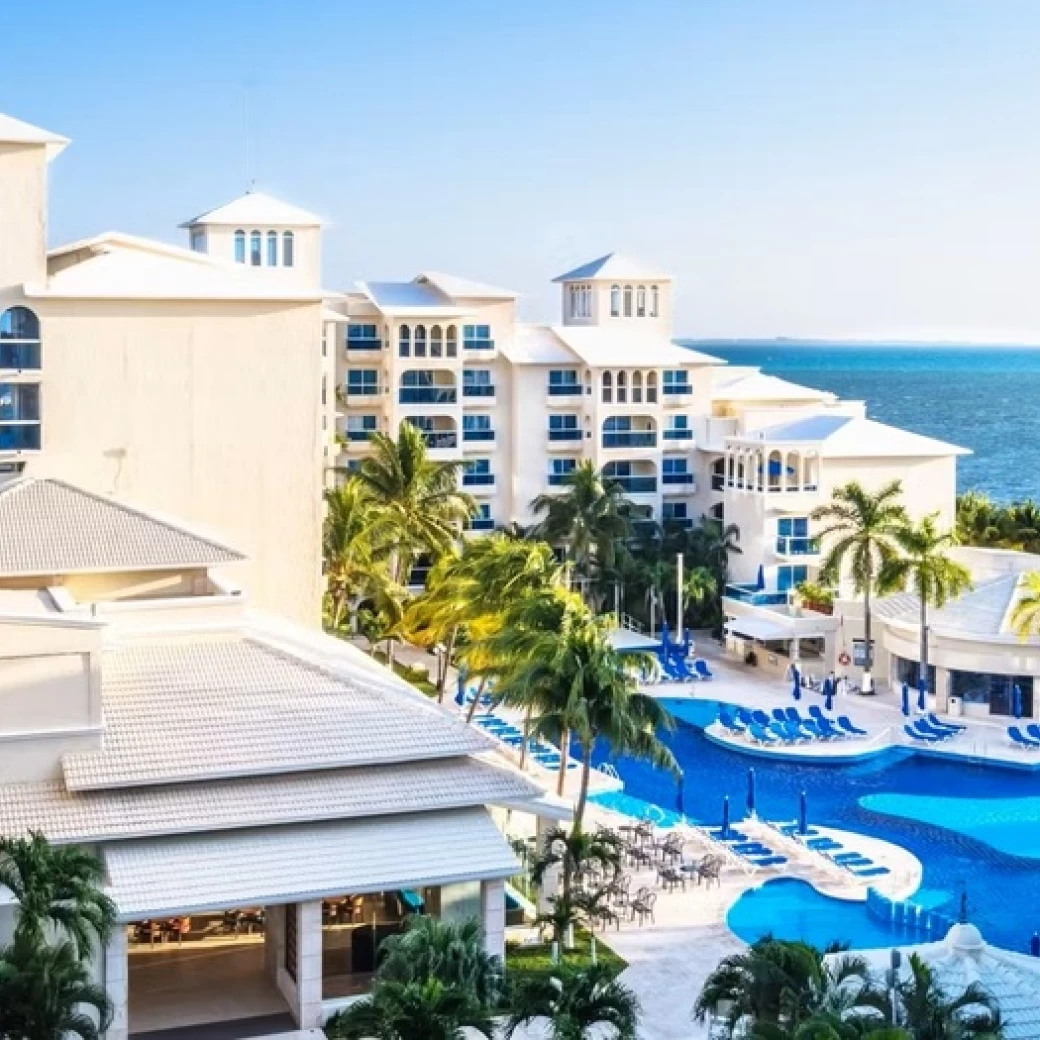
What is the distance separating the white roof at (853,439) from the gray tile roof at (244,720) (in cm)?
2683

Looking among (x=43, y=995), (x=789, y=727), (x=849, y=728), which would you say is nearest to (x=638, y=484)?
(x=789, y=727)

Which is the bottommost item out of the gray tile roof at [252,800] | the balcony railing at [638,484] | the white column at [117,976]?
the white column at [117,976]

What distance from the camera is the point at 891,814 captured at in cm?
3459

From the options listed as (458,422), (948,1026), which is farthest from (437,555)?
(948,1026)

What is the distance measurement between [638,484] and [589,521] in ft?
19.8

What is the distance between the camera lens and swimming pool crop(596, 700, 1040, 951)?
91.4ft

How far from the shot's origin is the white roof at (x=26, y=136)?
33938 mm

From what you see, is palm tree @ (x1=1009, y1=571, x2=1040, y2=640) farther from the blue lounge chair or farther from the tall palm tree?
the tall palm tree

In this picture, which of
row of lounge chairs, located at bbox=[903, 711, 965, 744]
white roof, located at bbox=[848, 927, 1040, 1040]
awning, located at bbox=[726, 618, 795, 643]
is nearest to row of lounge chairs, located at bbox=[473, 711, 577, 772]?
row of lounge chairs, located at bbox=[903, 711, 965, 744]

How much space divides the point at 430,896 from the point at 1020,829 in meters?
15.1

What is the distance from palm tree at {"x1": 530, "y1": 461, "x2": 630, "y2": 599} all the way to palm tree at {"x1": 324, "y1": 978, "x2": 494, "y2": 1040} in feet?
113

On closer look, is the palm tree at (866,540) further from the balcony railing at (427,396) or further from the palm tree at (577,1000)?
the palm tree at (577,1000)

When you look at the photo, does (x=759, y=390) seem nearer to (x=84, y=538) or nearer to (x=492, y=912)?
(x=84, y=538)

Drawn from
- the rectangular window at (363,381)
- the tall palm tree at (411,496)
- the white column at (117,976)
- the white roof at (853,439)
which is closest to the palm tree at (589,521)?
the tall palm tree at (411,496)
